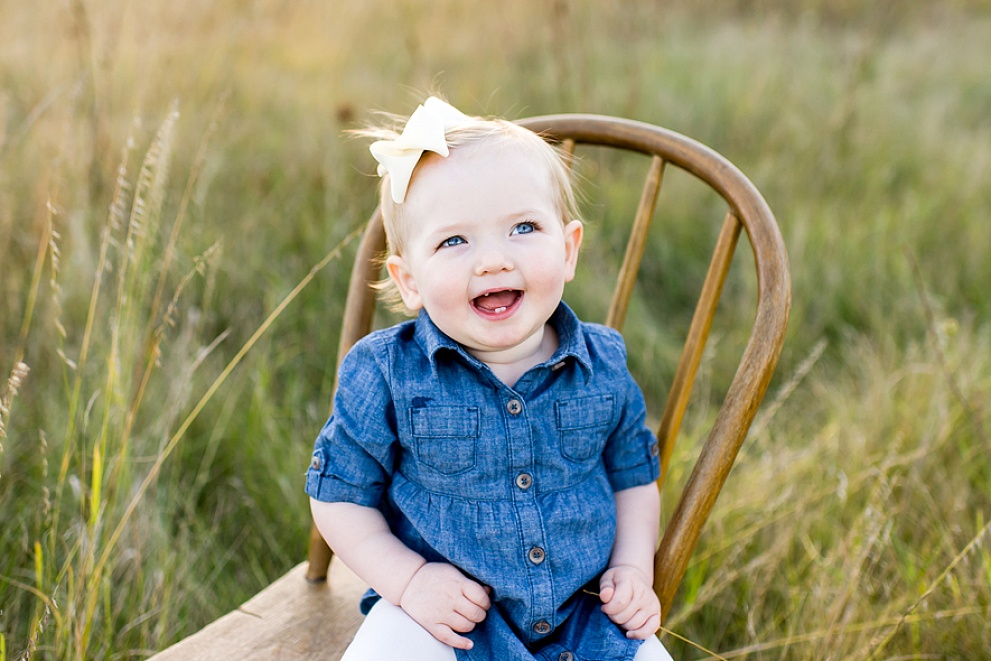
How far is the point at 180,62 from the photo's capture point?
350cm

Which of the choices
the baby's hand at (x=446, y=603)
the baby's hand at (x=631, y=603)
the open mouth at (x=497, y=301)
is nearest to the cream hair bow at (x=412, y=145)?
the open mouth at (x=497, y=301)

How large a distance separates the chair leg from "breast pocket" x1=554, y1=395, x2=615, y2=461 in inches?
20.6

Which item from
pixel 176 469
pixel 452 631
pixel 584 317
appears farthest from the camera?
pixel 584 317

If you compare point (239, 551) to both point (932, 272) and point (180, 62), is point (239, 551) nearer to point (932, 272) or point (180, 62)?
point (180, 62)

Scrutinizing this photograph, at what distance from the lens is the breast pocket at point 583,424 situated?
4.68ft

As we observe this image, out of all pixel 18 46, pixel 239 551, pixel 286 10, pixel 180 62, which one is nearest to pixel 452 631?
pixel 239 551

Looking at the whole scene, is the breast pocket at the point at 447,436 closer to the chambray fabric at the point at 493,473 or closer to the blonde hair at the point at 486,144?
the chambray fabric at the point at 493,473

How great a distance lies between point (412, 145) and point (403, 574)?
2.22 feet

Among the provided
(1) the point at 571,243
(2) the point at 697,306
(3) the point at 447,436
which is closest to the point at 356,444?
(3) the point at 447,436

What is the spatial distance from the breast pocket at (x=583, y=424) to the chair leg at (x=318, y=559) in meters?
0.52

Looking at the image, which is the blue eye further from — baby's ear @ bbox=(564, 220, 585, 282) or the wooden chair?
the wooden chair

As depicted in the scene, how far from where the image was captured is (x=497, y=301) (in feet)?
4.53

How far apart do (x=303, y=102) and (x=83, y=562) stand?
106 inches

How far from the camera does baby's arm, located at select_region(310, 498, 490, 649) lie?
4.35 ft
